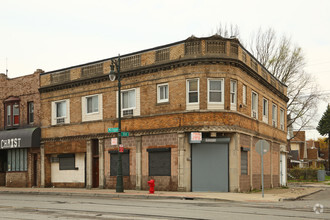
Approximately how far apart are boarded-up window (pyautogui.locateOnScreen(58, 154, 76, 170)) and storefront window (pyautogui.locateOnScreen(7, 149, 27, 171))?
3660 millimetres

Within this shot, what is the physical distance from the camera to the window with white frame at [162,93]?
26.1 metres

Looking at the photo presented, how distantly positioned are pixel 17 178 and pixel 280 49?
29836mm

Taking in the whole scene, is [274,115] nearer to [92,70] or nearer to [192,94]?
[192,94]

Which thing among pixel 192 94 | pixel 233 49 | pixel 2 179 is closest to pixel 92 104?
pixel 192 94

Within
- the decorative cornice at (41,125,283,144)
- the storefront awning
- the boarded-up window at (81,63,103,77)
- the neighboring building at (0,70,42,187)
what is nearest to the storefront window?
the neighboring building at (0,70,42,187)

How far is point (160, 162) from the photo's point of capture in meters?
26.0

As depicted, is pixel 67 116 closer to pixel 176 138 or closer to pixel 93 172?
pixel 93 172

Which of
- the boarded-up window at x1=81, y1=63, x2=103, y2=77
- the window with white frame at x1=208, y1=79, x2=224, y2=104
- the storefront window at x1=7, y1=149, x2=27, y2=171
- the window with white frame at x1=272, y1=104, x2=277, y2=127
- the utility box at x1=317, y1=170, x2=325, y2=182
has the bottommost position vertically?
the utility box at x1=317, y1=170, x2=325, y2=182

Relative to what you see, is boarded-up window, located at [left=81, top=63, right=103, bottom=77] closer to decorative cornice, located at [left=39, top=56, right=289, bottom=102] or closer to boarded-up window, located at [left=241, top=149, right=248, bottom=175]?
decorative cornice, located at [left=39, top=56, right=289, bottom=102]

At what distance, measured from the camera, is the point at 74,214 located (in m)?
13.5

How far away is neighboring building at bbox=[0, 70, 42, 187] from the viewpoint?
32.7 meters

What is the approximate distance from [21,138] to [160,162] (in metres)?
12.3

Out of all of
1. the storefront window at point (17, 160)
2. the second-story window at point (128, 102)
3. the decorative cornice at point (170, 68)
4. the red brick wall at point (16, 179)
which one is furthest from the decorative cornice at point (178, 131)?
the red brick wall at point (16, 179)

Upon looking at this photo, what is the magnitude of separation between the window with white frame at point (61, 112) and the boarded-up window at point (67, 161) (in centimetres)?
241
